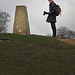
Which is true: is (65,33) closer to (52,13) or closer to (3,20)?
(3,20)

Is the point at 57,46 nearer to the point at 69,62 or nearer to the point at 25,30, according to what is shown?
the point at 69,62

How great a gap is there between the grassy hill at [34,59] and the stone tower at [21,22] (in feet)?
14.4

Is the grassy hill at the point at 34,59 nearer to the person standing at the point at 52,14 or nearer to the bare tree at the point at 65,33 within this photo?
the person standing at the point at 52,14

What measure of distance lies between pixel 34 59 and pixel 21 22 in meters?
7.71

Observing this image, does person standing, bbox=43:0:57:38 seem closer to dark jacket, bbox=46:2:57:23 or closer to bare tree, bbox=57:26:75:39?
dark jacket, bbox=46:2:57:23

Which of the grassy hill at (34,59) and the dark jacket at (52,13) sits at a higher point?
the dark jacket at (52,13)

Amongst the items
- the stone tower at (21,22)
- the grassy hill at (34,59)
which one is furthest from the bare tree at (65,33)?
the grassy hill at (34,59)

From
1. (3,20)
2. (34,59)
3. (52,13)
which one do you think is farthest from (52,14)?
(3,20)

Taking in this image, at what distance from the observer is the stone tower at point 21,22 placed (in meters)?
15.6

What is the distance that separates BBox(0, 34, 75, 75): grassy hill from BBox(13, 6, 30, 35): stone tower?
438cm

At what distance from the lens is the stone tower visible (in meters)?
15.6

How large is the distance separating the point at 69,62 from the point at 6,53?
2502mm

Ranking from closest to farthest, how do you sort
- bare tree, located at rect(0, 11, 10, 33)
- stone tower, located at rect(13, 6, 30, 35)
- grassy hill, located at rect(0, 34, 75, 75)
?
grassy hill, located at rect(0, 34, 75, 75) → stone tower, located at rect(13, 6, 30, 35) → bare tree, located at rect(0, 11, 10, 33)

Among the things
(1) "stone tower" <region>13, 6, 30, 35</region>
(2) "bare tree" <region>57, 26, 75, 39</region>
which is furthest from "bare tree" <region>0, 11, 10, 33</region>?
(1) "stone tower" <region>13, 6, 30, 35</region>
